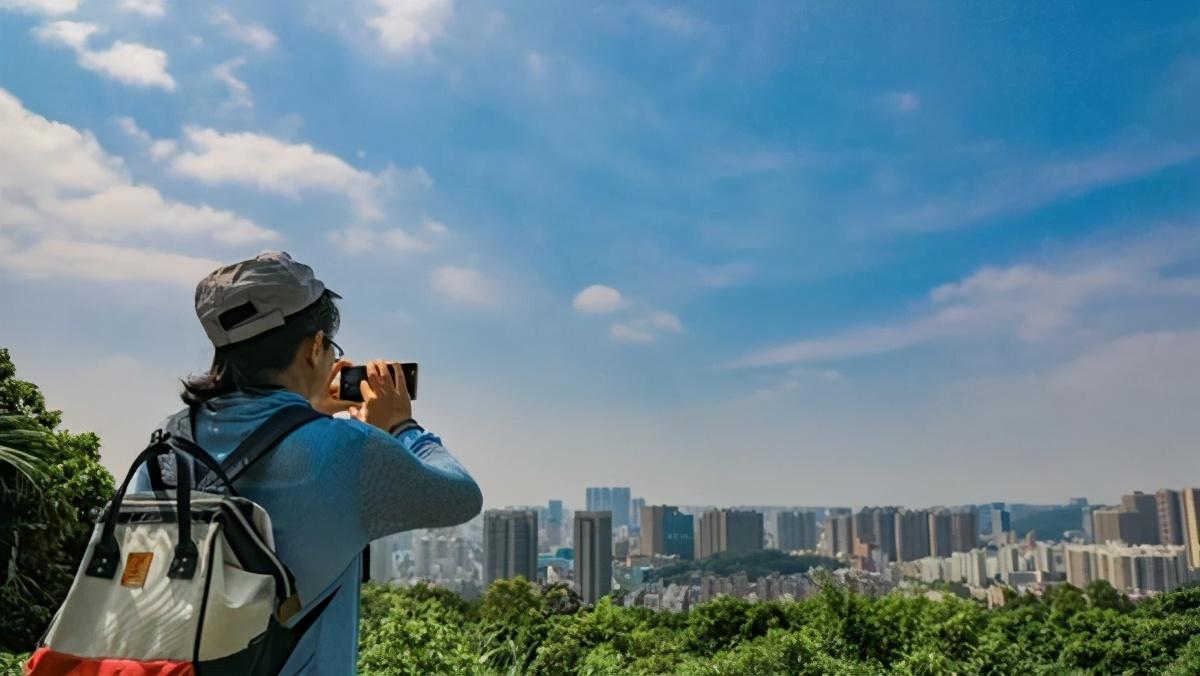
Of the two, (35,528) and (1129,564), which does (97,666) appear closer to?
(35,528)

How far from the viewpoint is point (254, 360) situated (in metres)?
0.87

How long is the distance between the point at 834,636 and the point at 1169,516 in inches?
448

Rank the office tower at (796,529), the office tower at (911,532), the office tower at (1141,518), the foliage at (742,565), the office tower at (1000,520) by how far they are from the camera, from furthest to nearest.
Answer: the office tower at (1000,520) < the office tower at (796,529) < the office tower at (911,532) < the office tower at (1141,518) < the foliage at (742,565)

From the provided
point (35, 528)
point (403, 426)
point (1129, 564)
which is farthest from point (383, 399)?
point (1129, 564)

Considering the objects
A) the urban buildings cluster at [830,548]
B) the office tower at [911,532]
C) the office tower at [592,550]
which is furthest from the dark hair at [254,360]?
the office tower at [911,532]

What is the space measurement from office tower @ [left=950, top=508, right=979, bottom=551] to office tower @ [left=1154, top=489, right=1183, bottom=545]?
2547 millimetres

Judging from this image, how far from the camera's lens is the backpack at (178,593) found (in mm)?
713

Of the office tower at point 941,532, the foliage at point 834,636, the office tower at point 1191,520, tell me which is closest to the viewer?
A: the foliage at point 834,636

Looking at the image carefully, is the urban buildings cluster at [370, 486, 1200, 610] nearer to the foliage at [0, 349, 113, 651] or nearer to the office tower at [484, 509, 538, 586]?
the office tower at [484, 509, 538, 586]

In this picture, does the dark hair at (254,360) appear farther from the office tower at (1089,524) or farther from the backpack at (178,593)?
the office tower at (1089,524)

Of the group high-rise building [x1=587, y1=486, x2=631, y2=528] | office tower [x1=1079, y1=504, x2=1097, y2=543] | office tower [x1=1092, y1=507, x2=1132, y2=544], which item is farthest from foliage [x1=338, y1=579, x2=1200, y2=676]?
high-rise building [x1=587, y1=486, x2=631, y2=528]

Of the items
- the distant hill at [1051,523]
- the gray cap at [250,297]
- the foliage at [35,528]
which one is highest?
the gray cap at [250,297]

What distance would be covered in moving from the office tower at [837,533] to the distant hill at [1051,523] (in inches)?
123

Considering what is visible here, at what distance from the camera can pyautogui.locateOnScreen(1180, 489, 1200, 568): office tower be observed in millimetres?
10518
